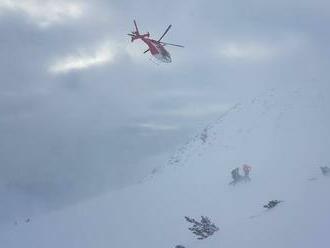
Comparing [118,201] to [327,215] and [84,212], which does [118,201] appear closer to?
[84,212]

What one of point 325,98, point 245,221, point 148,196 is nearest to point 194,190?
point 148,196

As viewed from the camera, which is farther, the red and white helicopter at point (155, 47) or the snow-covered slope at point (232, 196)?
the red and white helicopter at point (155, 47)

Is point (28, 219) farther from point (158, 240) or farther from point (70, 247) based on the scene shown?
point (158, 240)

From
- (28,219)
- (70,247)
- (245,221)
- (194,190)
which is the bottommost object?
(245,221)

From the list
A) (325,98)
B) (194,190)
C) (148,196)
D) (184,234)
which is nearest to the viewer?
(184,234)

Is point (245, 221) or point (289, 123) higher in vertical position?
point (289, 123)

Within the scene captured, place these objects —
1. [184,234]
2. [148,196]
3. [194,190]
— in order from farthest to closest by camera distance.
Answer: [148,196]
[194,190]
[184,234]

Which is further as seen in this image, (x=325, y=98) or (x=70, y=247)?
(x=325, y=98)

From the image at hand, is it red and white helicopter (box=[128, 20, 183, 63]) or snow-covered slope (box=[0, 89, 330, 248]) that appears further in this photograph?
red and white helicopter (box=[128, 20, 183, 63])
